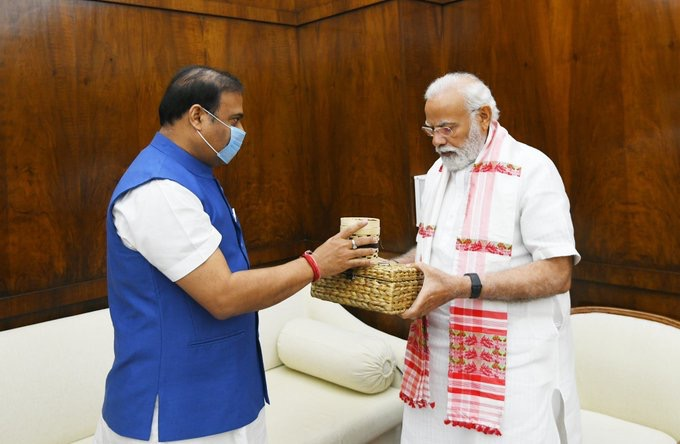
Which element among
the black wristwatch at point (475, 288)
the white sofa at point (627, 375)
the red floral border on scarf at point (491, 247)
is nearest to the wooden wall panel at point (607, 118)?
the white sofa at point (627, 375)

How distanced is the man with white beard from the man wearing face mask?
0.34 meters

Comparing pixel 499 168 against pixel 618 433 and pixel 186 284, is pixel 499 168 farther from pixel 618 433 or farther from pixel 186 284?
pixel 618 433

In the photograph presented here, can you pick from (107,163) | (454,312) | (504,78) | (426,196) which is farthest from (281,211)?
(454,312)

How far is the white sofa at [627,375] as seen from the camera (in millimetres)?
2354

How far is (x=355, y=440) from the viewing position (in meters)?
2.63

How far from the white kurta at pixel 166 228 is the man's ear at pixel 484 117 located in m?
0.81

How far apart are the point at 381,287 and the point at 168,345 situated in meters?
0.54

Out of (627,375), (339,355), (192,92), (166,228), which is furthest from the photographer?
(339,355)

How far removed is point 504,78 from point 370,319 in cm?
139

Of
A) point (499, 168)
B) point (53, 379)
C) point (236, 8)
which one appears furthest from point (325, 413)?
point (236, 8)

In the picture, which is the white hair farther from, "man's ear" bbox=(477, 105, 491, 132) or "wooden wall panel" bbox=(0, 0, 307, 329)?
"wooden wall panel" bbox=(0, 0, 307, 329)

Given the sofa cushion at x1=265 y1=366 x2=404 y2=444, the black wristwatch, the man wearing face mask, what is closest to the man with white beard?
the black wristwatch

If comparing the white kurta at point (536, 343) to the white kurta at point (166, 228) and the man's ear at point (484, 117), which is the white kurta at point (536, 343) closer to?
the man's ear at point (484, 117)

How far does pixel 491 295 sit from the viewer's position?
1653 mm
